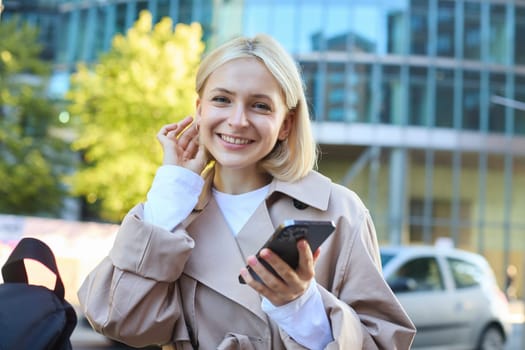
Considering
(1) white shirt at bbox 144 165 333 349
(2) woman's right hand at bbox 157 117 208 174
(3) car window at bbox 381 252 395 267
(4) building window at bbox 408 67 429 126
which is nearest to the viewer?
(1) white shirt at bbox 144 165 333 349

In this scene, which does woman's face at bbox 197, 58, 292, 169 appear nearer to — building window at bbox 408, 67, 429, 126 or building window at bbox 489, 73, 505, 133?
building window at bbox 408, 67, 429, 126

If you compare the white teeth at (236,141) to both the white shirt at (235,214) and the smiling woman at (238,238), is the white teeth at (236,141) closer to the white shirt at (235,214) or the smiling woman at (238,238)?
the smiling woman at (238,238)

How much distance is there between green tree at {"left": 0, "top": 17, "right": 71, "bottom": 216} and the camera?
25594 millimetres

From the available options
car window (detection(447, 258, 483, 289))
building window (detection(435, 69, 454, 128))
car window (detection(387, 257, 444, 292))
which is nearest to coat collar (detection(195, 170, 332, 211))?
car window (detection(387, 257, 444, 292))

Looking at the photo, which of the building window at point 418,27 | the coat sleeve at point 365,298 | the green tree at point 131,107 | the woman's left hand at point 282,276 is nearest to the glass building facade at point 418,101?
the building window at point 418,27

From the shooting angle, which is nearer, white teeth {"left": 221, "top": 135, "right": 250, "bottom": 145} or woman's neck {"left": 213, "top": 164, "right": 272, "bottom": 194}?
white teeth {"left": 221, "top": 135, "right": 250, "bottom": 145}

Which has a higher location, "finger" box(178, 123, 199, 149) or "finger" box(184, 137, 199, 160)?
"finger" box(178, 123, 199, 149)

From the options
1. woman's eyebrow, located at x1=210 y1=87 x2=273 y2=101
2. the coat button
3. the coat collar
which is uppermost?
woman's eyebrow, located at x1=210 y1=87 x2=273 y2=101

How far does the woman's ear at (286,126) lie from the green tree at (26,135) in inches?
952

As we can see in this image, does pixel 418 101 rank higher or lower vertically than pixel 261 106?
lower

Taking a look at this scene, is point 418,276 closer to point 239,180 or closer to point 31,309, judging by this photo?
point 239,180

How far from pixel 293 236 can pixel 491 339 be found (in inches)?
404

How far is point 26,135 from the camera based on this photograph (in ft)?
87.7

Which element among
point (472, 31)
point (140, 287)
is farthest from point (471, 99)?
point (140, 287)
